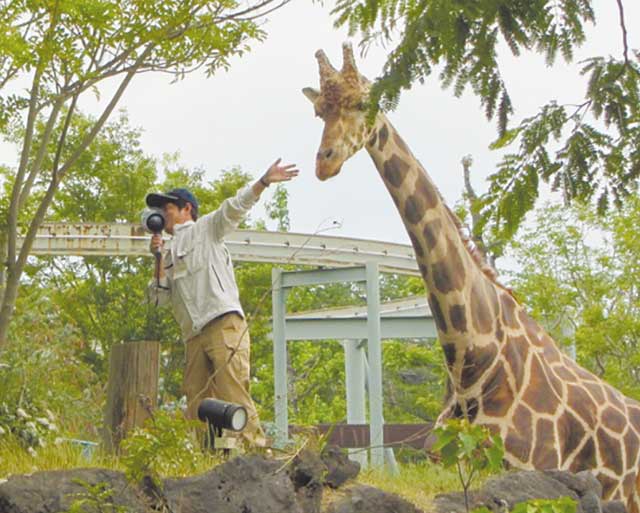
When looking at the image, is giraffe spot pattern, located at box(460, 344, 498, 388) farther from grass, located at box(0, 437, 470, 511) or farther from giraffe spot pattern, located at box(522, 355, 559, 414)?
grass, located at box(0, 437, 470, 511)

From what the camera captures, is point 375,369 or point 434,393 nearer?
point 375,369

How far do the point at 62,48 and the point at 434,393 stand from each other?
22.2m

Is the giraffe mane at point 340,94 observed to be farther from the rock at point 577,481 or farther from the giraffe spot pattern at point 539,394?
the rock at point 577,481

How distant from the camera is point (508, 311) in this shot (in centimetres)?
718

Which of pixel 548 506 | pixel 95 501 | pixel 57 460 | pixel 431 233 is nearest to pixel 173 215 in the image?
pixel 431 233

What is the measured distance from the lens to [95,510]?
15.0 ft

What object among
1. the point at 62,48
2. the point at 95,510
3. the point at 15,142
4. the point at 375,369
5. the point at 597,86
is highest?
the point at 15,142

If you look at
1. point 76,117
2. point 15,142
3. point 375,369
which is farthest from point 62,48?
point 76,117

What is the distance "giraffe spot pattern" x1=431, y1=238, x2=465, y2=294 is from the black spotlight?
5.09 feet

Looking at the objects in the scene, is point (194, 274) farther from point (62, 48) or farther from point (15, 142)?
point (15, 142)

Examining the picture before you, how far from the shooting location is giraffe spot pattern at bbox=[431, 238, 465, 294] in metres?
6.88

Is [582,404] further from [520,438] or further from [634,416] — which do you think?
[520,438]

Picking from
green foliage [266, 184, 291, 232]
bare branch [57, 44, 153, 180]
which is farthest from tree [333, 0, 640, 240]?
green foliage [266, 184, 291, 232]

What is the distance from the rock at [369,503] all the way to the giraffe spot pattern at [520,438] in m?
1.21
